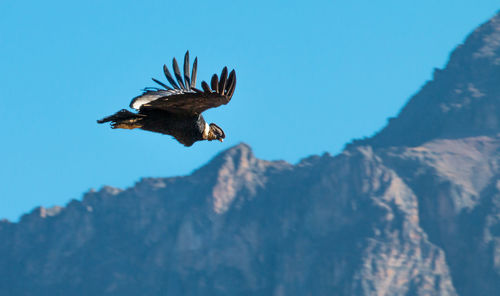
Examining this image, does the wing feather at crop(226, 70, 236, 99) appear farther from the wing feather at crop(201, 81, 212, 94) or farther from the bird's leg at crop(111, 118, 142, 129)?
the bird's leg at crop(111, 118, 142, 129)

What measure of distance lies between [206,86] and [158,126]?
2419mm

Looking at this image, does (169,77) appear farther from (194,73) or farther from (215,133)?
(215,133)

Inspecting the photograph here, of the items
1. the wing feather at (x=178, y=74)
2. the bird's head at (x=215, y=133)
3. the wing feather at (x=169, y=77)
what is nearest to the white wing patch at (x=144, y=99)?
the bird's head at (x=215, y=133)

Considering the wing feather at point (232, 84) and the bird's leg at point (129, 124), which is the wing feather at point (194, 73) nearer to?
the bird's leg at point (129, 124)

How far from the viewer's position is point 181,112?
43.4 ft

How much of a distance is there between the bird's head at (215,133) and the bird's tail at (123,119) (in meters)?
1.48

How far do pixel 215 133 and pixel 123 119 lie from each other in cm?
191

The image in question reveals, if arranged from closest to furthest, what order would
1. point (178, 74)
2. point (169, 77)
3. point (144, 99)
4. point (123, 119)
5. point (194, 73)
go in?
1. point (144, 99)
2. point (123, 119)
3. point (178, 74)
4. point (194, 73)
5. point (169, 77)

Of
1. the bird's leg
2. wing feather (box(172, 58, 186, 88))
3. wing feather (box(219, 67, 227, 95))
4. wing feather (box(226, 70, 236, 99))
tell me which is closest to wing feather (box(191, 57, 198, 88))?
wing feather (box(172, 58, 186, 88))

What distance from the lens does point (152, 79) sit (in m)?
16.2

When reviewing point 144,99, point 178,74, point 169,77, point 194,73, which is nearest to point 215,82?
point 144,99

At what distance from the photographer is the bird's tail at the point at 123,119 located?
43.9 feet

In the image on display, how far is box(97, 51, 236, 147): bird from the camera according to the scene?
39.4 feet

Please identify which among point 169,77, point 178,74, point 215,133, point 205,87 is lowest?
point 205,87
